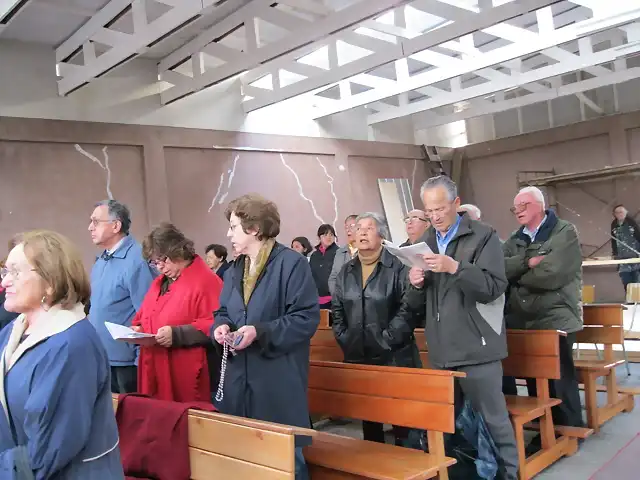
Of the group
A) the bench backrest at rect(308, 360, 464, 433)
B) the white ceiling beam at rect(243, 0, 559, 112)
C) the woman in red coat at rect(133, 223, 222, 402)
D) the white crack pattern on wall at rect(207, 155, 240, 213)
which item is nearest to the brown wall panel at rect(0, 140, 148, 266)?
the white crack pattern on wall at rect(207, 155, 240, 213)

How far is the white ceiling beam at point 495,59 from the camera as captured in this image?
6.16 meters

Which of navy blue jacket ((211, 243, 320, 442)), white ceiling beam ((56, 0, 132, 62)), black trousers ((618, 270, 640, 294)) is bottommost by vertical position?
black trousers ((618, 270, 640, 294))

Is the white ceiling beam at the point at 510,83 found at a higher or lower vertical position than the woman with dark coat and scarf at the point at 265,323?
higher

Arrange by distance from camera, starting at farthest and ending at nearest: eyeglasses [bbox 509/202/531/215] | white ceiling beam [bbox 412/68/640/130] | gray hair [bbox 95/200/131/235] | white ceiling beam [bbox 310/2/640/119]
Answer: white ceiling beam [bbox 412/68/640/130] → white ceiling beam [bbox 310/2/640/119] → eyeglasses [bbox 509/202/531/215] → gray hair [bbox 95/200/131/235]

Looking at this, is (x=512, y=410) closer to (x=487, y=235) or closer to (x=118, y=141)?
(x=487, y=235)

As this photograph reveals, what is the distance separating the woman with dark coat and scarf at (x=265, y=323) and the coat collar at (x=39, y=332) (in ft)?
2.59

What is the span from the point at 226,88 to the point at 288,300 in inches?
254

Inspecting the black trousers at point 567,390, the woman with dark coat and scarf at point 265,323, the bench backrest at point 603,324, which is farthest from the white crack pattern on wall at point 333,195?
the woman with dark coat and scarf at point 265,323

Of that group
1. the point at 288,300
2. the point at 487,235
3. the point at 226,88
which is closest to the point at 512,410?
the point at 487,235

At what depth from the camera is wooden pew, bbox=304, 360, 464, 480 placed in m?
2.47

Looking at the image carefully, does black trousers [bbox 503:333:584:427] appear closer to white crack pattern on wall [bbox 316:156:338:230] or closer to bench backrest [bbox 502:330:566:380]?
bench backrest [bbox 502:330:566:380]

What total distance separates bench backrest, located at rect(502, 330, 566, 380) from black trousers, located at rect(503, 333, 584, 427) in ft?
0.80

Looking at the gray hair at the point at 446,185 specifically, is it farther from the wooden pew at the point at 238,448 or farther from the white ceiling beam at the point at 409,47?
the white ceiling beam at the point at 409,47

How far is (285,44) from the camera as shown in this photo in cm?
602
